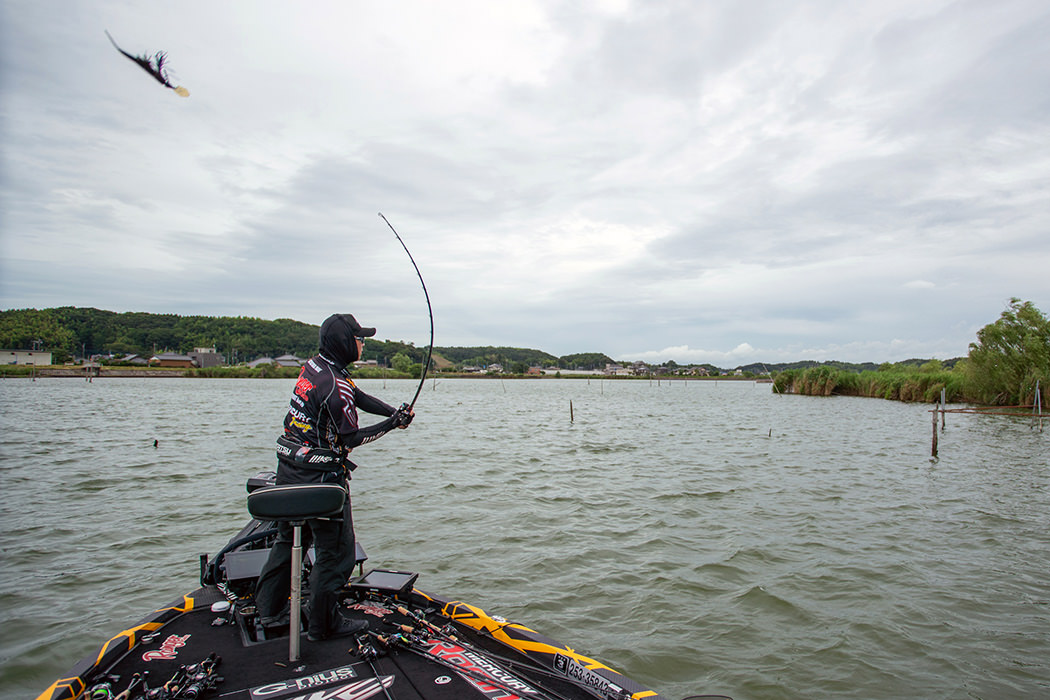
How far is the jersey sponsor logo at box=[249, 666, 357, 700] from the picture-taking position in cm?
302

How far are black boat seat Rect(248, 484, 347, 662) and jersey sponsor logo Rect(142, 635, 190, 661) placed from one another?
711mm

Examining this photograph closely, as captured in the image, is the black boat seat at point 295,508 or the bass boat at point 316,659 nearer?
the bass boat at point 316,659

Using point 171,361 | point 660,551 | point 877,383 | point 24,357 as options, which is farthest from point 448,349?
point 660,551

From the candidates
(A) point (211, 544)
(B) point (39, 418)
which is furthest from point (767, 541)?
(B) point (39, 418)

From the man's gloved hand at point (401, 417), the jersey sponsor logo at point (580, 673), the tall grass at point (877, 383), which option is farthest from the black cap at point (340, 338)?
the tall grass at point (877, 383)

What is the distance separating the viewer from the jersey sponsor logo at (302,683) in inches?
119

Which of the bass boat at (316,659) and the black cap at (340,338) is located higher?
the black cap at (340,338)

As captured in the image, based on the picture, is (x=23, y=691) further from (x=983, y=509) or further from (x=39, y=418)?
(x=39, y=418)

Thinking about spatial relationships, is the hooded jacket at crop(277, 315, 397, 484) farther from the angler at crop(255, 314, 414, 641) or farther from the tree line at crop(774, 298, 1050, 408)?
the tree line at crop(774, 298, 1050, 408)

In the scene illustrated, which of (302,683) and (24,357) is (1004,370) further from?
(24,357)

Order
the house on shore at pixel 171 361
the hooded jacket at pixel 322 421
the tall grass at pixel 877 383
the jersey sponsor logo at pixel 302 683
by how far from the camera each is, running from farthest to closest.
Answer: the house on shore at pixel 171 361 → the tall grass at pixel 877 383 → the hooded jacket at pixel 322 421 → the jersey sponsor logo at pixel 302 683

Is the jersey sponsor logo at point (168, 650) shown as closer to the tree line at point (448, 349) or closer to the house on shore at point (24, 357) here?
the tree line at point (448, 349)

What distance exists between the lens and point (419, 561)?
7.40 m

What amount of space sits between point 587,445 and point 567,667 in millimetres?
16116
